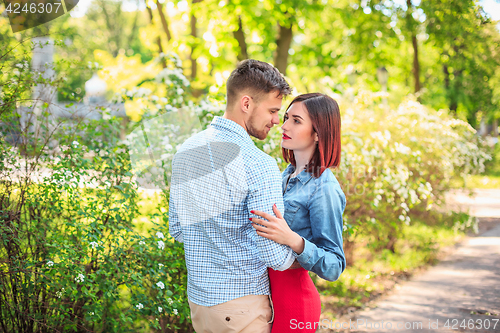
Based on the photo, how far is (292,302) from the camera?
1.99m

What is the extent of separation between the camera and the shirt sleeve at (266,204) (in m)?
1.77

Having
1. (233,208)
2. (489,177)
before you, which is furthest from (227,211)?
(489,177)

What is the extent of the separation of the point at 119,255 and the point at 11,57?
1.68m

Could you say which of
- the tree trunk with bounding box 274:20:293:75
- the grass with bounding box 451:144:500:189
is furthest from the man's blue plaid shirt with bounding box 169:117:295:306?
the grass with bounding box 451:144:500:189

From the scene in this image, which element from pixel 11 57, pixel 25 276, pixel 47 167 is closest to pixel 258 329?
pixel 25 276

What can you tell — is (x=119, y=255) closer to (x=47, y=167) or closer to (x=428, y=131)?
(x=47, y=167)

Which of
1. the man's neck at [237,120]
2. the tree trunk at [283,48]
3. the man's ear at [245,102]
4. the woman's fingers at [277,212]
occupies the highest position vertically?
the tree trunk at [283,48]

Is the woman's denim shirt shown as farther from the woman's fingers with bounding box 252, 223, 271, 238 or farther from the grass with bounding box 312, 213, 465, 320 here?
the grass with bounding box 312, 213, 465, 320

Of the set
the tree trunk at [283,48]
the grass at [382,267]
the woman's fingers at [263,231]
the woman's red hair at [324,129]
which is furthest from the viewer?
the tree trunk at [283,48]

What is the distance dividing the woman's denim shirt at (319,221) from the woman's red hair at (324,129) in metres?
0.09

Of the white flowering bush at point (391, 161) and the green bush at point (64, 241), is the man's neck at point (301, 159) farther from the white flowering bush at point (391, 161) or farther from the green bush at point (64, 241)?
the white flowering bush at point (391, 161)

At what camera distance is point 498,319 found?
413cm

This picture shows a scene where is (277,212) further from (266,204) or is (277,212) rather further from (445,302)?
(445,302)

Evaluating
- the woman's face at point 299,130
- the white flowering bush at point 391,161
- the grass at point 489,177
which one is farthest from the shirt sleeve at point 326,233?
the grass at point 489,177
